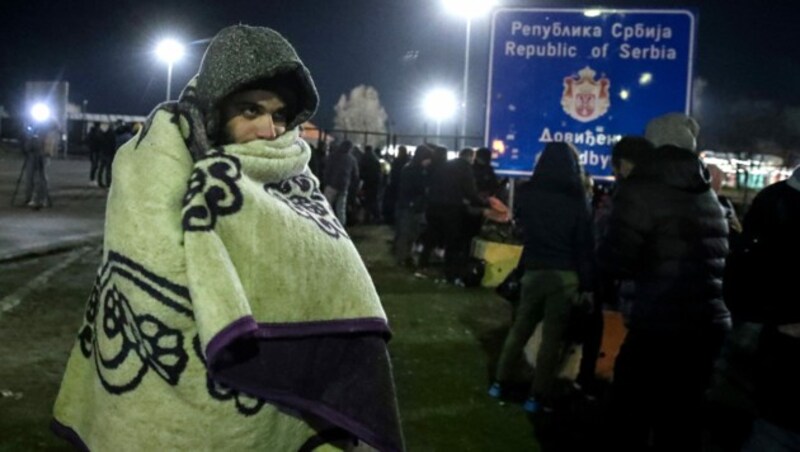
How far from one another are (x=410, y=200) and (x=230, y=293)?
1311cm

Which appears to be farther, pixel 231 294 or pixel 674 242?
pixel 674 242

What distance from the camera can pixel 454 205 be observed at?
43.6ft

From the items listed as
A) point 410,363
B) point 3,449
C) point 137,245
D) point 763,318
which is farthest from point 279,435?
point 410,363

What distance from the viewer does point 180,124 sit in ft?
6.46

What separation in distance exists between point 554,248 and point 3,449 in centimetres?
381

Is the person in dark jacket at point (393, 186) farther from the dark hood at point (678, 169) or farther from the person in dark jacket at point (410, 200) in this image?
the dark hood at point (678, 169)

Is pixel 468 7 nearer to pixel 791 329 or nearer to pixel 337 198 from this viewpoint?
pixel 337 198

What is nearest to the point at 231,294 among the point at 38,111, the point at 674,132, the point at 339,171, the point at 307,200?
the point at 307,200

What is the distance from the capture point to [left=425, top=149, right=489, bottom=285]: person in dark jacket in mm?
13172

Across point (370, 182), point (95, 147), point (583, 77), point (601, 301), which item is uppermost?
point (583, 77)

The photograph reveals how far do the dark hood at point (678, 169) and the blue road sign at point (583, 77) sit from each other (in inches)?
180

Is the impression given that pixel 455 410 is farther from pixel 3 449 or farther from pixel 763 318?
pixel 763 318

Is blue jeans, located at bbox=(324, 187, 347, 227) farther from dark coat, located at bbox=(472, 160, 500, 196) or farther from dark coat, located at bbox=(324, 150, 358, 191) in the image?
dark coat, located at bbox=(472, 160, 500, 196)

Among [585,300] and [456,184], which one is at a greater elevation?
[456,184]
